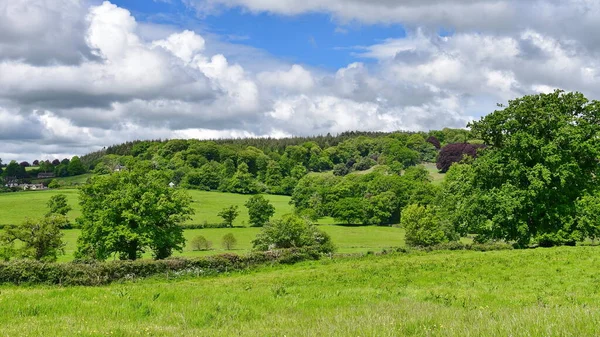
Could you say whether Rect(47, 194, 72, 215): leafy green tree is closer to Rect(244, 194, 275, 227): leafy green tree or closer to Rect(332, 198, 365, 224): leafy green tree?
Rect(244, 194, 275, 227): leafy green tree

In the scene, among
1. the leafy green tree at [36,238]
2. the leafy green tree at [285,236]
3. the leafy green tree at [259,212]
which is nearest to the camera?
the leafy green tree at [36,238]

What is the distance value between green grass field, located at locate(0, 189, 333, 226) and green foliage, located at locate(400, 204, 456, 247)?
3985 centimetres

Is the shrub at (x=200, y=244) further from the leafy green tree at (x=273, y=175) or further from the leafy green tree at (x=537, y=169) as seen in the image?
the leafy green tree at (x=273, y=175)

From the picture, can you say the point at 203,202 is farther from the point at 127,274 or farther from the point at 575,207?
the point at 575,207

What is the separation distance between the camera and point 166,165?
196 m

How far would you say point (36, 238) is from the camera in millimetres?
51781

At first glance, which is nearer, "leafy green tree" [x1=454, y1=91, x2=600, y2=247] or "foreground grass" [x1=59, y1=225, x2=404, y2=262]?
"leafy green tree" [x1=454, y1=91, x2=600, y2=247]

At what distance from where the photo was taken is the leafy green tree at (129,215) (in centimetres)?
4506

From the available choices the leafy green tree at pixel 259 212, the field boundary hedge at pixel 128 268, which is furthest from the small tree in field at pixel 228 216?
the field boundary hedge at pixel 128 268

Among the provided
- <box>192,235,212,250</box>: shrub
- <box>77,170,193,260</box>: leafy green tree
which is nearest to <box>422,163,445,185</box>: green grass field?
<box>192,235,212,250</box>: shrub

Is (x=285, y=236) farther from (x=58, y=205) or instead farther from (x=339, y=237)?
(x=58, y=205)

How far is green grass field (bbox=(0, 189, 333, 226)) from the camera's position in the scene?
104 m

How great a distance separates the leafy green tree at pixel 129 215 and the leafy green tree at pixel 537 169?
105ft

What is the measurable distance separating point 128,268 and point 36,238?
81.7ft
